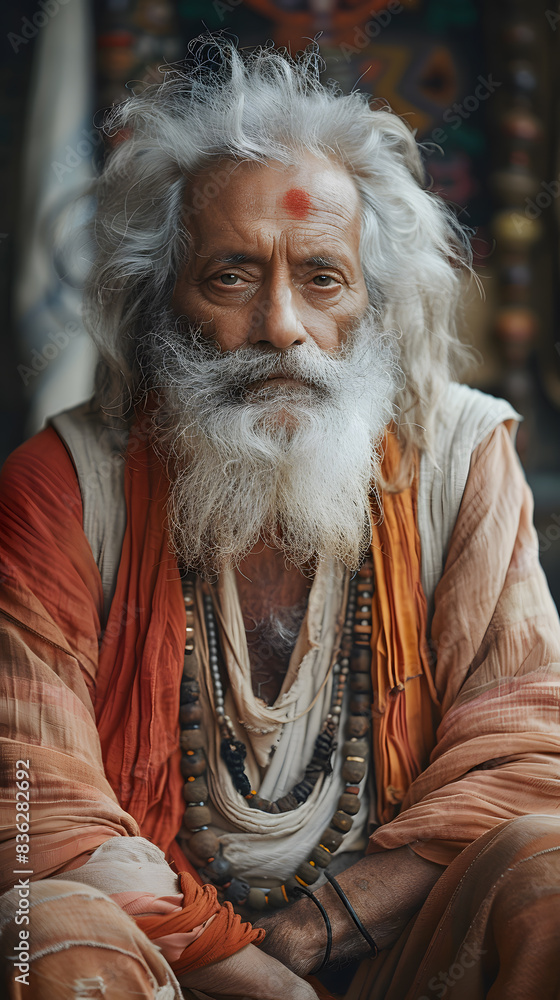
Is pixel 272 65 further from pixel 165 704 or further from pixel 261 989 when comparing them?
pixel 261 989

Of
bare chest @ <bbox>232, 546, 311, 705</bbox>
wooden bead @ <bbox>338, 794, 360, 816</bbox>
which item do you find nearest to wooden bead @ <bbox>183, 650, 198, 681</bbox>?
bare chest @ <bbox>232, 546, 311, 705</bbox>

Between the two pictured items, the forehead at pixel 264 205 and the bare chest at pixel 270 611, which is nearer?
the forehead at pixel 264 205

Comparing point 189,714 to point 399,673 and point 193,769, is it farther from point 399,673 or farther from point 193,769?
point 399,673

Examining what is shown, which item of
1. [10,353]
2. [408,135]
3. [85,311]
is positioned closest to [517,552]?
[408,135]

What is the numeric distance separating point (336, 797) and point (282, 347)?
0.73 metres

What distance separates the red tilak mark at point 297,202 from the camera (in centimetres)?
125

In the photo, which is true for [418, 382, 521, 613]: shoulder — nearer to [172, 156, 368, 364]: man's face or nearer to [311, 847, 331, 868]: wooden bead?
[172, 156, 368, 364]: man's face

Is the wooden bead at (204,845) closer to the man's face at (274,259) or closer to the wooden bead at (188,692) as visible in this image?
the wooden bead at (188,692)

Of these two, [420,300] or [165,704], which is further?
[420,300]

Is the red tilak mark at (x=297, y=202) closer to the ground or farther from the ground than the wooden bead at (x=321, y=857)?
farther from the ground

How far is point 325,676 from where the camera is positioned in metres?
1.34

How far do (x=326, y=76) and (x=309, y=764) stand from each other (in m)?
1.20

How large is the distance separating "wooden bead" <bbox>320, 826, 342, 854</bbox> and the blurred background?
0.62 meters

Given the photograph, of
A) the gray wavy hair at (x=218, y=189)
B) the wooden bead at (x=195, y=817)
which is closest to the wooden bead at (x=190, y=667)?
the wooden bead at (x=195, y=817)
